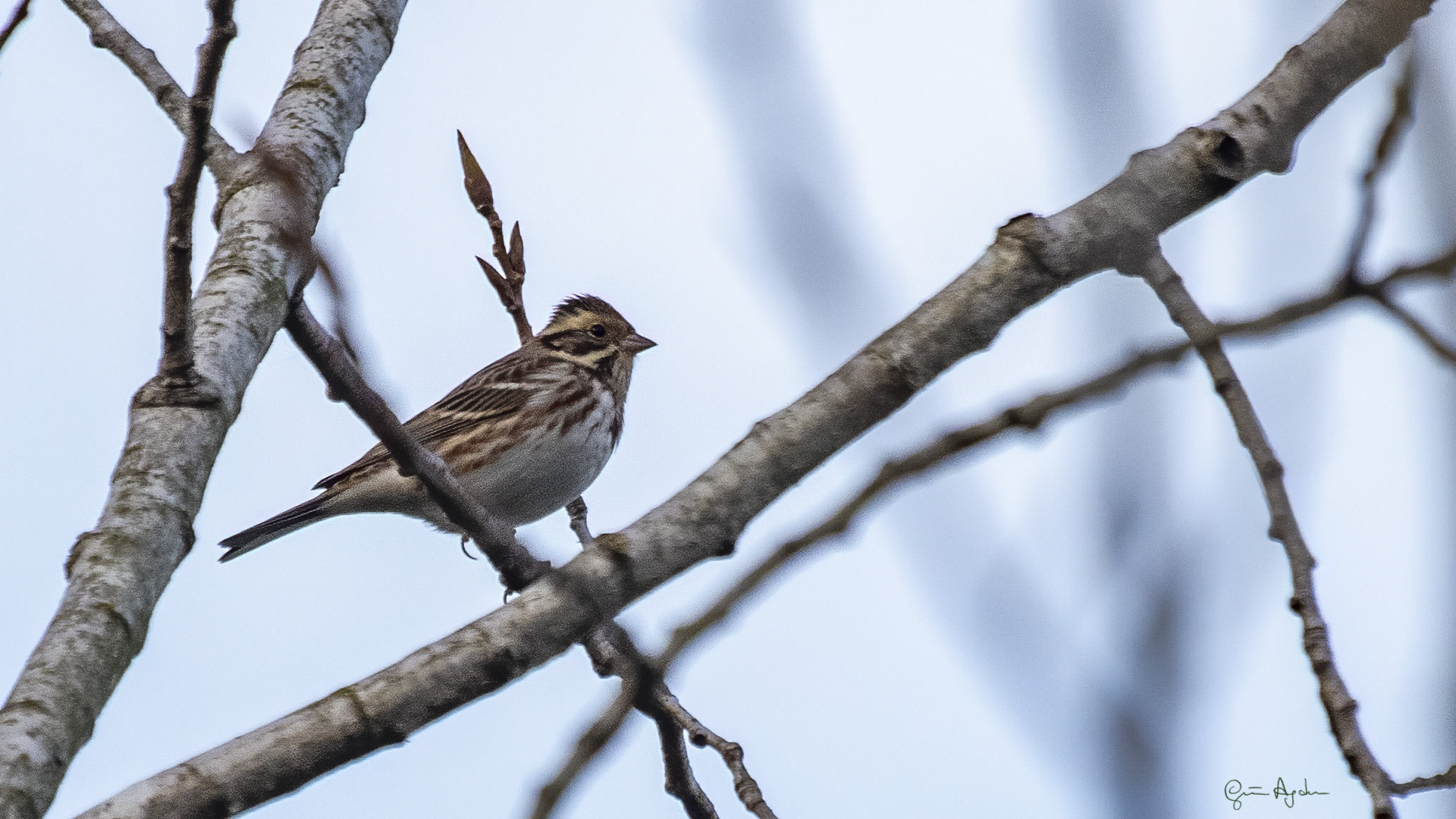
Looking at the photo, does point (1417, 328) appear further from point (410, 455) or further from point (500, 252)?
point (500, 252)

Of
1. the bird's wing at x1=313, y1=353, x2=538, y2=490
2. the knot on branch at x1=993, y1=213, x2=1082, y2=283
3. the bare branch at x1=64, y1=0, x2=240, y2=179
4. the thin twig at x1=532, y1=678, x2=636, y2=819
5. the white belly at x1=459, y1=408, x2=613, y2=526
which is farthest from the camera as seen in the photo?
the bird's wing at x1=313, y1=353, x2=538, y2=490

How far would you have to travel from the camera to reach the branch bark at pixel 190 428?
2.97 metres

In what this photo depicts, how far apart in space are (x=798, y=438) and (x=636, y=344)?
22.8 feet

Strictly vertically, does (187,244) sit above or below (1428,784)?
above

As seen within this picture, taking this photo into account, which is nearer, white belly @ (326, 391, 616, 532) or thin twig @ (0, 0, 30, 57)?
thin twig @ (0, 0, 30, 57)

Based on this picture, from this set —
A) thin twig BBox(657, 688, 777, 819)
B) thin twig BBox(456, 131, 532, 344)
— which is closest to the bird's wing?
thin twig BBox(456, 131, 532, 344)

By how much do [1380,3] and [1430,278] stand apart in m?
1.06

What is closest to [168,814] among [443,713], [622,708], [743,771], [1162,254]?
[443,713]

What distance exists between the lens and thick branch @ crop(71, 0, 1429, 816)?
2.83 m

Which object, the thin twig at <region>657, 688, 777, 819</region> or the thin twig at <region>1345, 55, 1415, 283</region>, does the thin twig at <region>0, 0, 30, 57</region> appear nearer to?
the thin twig at <region>657, 688, 777, 819</region>

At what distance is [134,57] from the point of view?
5203 mm

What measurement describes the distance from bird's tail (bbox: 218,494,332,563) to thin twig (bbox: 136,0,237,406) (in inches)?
166

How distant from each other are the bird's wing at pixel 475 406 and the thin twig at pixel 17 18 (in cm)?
548

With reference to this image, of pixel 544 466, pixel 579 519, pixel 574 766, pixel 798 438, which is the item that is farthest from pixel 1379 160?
pixel 544 466
